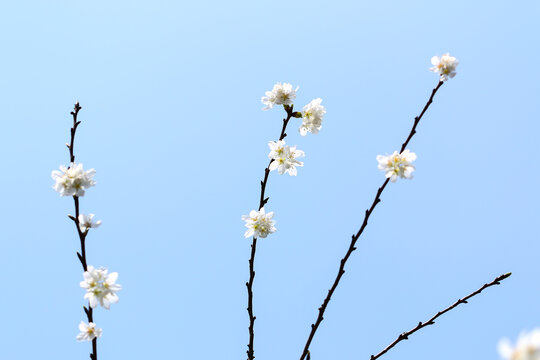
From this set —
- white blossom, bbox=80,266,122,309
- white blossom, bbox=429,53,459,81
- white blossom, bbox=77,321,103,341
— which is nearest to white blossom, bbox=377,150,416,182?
white blossom, bbox=429,53,459,81

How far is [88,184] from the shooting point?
2533mm

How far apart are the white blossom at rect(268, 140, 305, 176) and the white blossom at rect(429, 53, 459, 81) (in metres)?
1.09

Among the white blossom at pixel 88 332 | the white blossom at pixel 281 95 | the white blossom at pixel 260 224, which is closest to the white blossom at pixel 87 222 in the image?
the white blossom at pixel 88 332

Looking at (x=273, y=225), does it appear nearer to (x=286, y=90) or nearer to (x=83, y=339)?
(x=286, y=90)

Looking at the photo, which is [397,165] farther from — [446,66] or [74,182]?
[74,182]

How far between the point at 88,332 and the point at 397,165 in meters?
1.86

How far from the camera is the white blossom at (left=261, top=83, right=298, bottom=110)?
3.48 meters

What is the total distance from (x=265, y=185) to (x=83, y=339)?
1446 millimetres

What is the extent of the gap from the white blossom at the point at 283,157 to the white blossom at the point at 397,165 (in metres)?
0.94

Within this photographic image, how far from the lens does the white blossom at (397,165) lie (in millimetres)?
2564

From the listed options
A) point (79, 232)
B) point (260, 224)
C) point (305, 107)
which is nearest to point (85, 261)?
point (79, 232)

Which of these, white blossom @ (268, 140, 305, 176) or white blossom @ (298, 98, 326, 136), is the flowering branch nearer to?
white blossom @ (268, 140, 305, 176)

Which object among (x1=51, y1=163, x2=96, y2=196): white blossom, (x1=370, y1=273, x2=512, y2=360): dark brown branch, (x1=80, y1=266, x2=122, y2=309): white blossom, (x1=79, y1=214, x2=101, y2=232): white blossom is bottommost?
(x1=370, y1=273, x2=512, y2=360): dark brown branch

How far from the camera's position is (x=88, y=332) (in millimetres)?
2338
